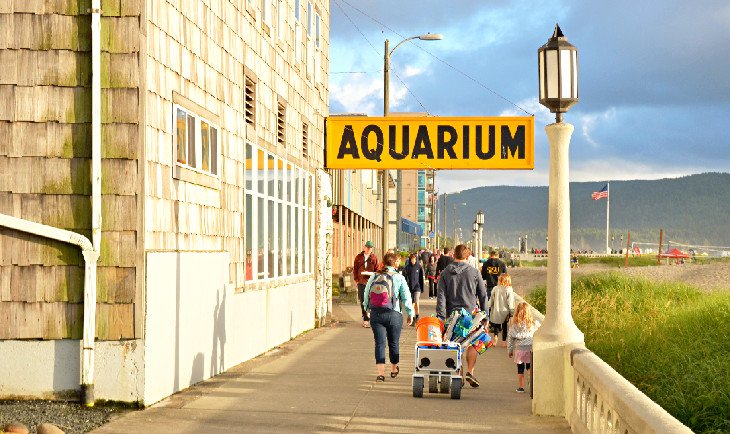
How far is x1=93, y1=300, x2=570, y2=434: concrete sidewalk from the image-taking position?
1005 centimetres

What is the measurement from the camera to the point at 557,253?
36.2ft

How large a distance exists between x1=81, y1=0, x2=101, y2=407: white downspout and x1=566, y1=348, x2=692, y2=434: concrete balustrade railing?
4814 mm

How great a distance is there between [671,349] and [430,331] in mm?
2829

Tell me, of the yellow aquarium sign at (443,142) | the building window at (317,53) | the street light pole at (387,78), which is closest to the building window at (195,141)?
the yellow aquarium sign at (443,142)

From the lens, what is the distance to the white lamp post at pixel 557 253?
35.3ft

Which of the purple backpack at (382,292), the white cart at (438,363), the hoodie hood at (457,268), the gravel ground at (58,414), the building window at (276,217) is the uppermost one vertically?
the building window at (276,217)

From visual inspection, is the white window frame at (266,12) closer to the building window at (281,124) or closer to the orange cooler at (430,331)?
the building window at (281,124)

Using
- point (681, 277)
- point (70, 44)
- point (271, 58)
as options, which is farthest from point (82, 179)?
point (681, 277)

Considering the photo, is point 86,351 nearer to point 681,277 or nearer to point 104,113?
point 104,113

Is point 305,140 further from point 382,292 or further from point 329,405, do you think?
point 329,405

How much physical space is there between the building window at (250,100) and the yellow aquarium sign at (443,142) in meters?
7.06

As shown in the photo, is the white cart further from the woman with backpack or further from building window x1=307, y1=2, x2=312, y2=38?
building window x1=307, y1=2, x2=312, y2=38

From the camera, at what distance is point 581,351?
10117 millimetres

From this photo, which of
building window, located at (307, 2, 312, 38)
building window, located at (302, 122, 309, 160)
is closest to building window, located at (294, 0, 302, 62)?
building window, located at (307, 2, 312, 38)
